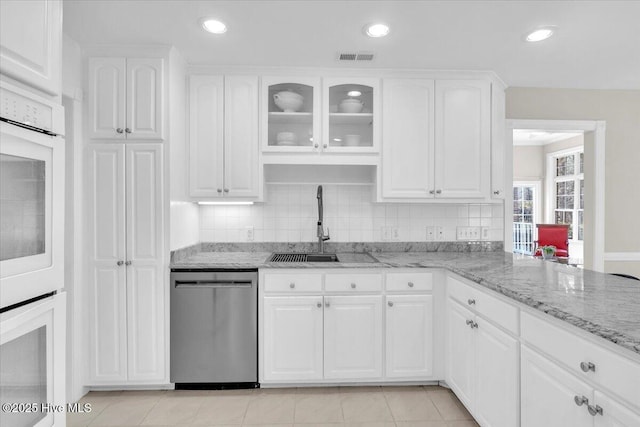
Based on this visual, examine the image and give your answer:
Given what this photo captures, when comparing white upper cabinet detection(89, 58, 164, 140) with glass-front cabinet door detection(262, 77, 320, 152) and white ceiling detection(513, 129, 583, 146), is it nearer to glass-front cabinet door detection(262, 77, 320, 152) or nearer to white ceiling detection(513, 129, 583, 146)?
glass-front cabinet door detection(262, 77, 320, 152)

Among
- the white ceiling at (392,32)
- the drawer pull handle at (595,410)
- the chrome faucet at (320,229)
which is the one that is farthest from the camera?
the chrome faucet at (320,229)

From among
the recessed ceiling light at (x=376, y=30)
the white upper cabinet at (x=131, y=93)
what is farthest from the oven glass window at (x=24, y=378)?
the recessed ceiling light at (x=376, y=30)

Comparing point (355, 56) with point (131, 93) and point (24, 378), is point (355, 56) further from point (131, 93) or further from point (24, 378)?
point (24, 378)

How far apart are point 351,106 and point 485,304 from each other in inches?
68.7

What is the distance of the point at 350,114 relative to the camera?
2766mm

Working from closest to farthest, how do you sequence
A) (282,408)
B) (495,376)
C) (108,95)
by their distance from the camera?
1. (495,376)
2. (282,408)
3. (108,95)

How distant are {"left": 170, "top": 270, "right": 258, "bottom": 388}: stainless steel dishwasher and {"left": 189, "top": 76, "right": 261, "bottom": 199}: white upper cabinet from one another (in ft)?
2.18

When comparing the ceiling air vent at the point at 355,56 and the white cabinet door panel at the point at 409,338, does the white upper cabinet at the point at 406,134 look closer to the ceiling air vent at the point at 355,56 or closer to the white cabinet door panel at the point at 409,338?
the ceiling air vent at the point at 355,56

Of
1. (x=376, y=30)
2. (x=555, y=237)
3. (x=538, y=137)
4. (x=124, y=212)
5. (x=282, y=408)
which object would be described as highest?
(x=538, y=137)

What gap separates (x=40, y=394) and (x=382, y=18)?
2324 mm

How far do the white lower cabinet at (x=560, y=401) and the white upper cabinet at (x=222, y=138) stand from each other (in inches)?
80.4

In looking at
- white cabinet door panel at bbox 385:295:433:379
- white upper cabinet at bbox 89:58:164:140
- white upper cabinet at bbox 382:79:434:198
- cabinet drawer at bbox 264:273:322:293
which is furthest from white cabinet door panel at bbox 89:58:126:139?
white cabinet door panel at bbox 385:295:433:379

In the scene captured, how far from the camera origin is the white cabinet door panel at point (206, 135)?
268cm

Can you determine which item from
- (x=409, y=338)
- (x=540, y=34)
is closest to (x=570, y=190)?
(x=540, y=34)
